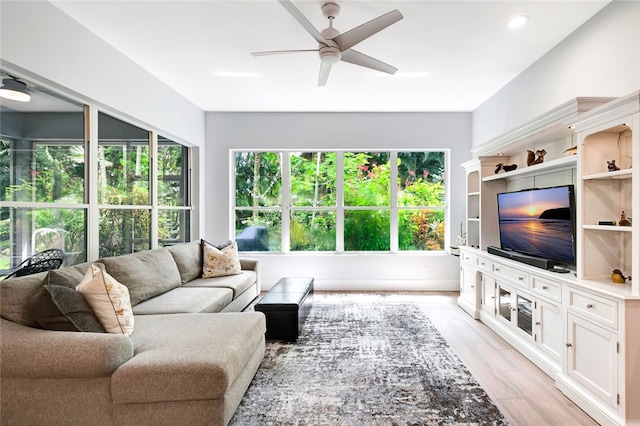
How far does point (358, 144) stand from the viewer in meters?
5.33

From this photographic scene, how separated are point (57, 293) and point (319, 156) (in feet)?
13.5

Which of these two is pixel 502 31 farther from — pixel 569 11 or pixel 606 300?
pixel 606 300

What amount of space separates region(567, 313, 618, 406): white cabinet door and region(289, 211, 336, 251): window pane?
3554mm

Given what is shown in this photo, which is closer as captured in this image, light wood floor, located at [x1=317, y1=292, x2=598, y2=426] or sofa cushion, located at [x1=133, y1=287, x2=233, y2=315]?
light wood floor, located at [x1=317, y1=292, x2=598, y2=426]

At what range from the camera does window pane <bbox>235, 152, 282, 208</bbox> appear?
552cm

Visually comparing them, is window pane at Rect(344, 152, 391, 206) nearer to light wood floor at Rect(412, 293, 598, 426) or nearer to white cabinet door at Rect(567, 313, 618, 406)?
light wood floor at Rect(412, 293, 598, 426)

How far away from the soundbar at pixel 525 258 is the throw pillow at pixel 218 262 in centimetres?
307

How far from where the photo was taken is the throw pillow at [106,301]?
208cm

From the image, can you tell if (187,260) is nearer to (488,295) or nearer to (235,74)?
(235,74)

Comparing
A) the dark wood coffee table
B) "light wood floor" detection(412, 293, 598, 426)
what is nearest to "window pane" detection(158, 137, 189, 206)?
the dark wood coffee table

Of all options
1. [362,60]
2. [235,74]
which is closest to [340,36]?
[362,60]

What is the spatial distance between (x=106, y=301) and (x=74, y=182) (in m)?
1.39

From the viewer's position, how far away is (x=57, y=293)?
190cm

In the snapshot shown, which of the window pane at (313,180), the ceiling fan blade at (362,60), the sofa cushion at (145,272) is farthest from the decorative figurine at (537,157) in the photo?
the sofa cushion at (145,272)
